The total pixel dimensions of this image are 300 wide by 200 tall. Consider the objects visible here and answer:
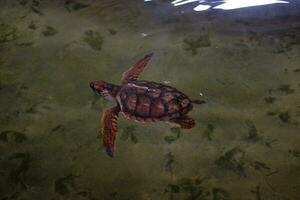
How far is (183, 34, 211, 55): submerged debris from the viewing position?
96.1 inches

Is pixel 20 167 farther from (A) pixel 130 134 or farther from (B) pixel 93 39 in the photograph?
(B) pixel 93 39

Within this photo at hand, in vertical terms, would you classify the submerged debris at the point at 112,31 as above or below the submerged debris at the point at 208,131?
above

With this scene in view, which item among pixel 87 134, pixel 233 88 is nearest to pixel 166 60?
pixel 233 88

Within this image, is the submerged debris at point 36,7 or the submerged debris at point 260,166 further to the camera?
the submerged debris at point 36,7

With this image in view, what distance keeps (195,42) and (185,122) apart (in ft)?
2.46

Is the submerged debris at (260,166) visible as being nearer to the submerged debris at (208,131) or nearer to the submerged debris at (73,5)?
the submerged debris at (208,131)

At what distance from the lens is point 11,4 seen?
2.85 metres

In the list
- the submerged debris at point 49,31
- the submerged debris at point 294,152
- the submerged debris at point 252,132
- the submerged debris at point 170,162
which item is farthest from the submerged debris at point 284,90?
the submerged debris at point 49,31

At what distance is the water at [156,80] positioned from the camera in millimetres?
1786

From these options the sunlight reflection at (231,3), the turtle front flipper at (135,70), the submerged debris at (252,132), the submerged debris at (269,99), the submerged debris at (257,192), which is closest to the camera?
the submerged debris at (257,192)

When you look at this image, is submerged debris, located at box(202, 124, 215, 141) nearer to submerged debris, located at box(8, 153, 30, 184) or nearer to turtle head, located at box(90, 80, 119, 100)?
turtle head, located at box(90, 80, 119, 100)

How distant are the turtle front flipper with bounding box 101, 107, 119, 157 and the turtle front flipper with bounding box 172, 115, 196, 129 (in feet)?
1.21

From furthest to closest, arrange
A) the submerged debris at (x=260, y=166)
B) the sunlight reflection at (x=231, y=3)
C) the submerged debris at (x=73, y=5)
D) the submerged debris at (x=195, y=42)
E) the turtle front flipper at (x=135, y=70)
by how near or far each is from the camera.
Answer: the submerged debris at (x=73, y=5) < the sunlight reflection at (x=231, y=3) < the submerged debris at (x=195, y=42) < the turtle front flipper at (x=135, y=70) < the submerged debris at (x=260, y=166)

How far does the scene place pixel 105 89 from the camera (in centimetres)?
217
